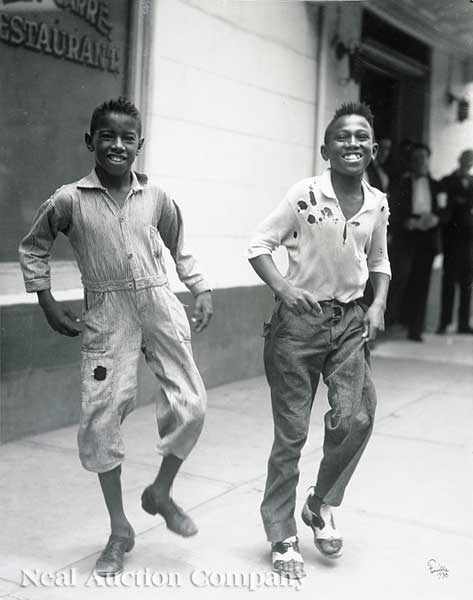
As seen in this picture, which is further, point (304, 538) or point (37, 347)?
point (37, 347)

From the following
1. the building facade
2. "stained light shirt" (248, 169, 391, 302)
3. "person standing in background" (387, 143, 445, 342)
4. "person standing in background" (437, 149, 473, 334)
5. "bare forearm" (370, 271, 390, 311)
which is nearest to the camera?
"stained light shirt" (248, 169, 391, 302)

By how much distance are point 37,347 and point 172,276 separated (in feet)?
4.52

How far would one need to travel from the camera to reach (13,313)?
16.8 feet

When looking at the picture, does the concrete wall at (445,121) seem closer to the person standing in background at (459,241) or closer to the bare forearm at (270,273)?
the person standing in background at (459,241)

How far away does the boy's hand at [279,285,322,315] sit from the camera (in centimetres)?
336

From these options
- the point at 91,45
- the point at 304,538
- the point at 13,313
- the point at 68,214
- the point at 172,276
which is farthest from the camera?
the point at 172,276

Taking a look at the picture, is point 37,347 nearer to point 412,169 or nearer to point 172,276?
point 172,276

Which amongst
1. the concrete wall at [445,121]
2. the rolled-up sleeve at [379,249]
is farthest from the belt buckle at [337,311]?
the concrete wall at [445,121]

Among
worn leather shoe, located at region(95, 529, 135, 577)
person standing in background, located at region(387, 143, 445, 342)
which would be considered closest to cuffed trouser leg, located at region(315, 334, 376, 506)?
worn leather shoe, located at region(95, 529, 135, 577)

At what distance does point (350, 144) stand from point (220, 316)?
11.7 ft

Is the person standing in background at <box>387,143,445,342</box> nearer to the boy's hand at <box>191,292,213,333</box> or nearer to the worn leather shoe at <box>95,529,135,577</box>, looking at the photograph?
the boy's hand at <box>191,292,213,333</box>

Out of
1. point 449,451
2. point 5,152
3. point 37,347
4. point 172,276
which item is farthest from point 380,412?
point 5,152

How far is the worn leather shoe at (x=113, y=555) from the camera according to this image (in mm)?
3355
